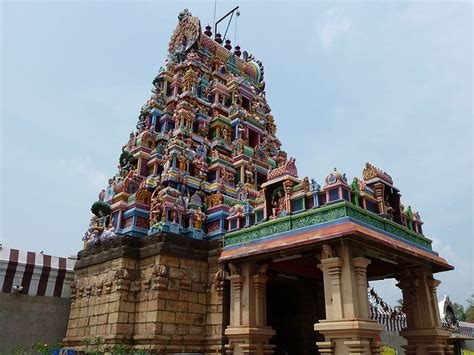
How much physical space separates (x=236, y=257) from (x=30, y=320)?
33.3ft

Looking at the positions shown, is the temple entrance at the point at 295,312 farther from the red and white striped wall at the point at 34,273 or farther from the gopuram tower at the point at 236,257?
the red and white striped wall at the point at 34,273

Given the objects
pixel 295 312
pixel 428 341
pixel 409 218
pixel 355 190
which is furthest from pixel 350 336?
pixel 295 312

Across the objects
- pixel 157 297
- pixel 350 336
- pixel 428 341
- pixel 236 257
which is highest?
pixel 236 257

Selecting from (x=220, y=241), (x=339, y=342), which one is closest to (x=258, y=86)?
(x=220, y=241)

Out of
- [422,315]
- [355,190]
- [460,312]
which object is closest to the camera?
[355,190]

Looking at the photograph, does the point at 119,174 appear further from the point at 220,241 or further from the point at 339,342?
the point at 339,342

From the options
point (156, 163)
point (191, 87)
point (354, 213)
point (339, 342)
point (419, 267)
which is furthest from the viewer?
point (191, 87)

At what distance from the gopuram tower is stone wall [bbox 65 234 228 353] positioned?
0.04 metres

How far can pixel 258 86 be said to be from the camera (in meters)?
25.2

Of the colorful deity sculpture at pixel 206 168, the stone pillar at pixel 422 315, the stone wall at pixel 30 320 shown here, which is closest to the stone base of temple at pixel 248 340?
the colorful deity sculpture at pixel 206 168

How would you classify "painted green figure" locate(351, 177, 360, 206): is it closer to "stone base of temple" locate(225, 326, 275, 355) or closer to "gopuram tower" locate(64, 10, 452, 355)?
"gopuram tower" locate(64, 10, 452, 355)

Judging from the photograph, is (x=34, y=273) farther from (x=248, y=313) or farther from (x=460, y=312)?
(x=460, y=312)

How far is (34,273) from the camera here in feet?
56.9

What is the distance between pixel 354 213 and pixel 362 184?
1577 mm
